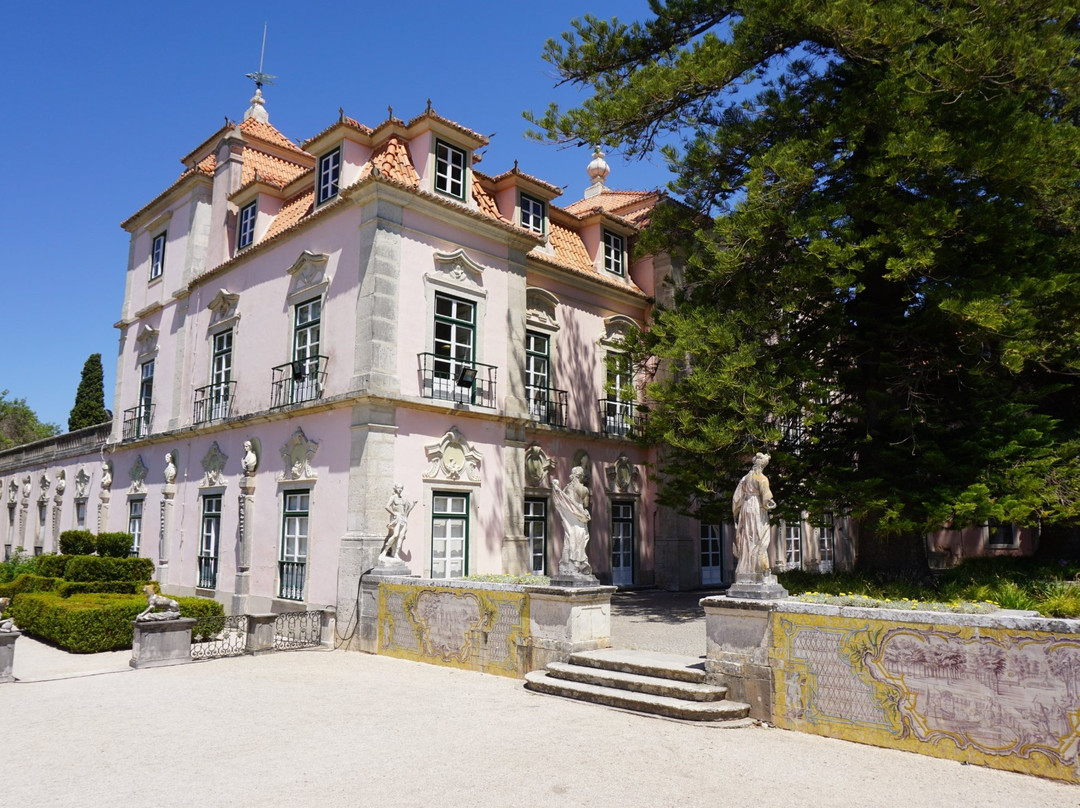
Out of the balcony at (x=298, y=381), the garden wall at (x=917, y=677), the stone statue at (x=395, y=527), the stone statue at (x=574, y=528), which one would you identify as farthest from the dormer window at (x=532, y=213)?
the garden wall at (x=917, y=677)

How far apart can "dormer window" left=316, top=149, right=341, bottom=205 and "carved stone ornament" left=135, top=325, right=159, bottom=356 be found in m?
8.18

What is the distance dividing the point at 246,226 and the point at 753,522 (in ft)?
45.6

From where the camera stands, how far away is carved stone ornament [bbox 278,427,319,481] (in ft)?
43.8

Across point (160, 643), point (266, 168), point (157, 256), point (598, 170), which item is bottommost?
point (160, 643)

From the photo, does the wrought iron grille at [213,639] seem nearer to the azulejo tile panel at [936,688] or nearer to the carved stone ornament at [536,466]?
the carved stone ornament at [536,466]

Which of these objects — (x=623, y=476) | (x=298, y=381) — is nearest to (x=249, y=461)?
(x=298, y=381)

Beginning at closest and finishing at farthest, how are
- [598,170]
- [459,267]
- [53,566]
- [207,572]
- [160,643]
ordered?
1. [160,643]
2. [459,267]
3. [207,572]
4. [53,566]
5. [598,170]

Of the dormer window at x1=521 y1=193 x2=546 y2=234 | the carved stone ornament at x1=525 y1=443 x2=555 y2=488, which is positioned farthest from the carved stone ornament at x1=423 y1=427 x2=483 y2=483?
the dormer window at x1=521 y1=193 x2=546 y2=234

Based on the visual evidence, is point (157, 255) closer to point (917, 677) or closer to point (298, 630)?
point (298, 630)

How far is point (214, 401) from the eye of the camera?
16.6 meters

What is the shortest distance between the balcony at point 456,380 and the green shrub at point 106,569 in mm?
7788

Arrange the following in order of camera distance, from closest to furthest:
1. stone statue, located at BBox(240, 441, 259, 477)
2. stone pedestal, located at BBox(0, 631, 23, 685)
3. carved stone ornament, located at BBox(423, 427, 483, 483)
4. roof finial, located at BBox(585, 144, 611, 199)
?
stone pedestal, located at BBox(0, 631, 23, 685)
carved stone ornament, located at BBox(423, 427, 483, 483)
stone statue, located at BBox(240, 441, 259, 477)
roof finial, located at BBox(585, 144, 611, 199)

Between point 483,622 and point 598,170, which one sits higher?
point 598,170

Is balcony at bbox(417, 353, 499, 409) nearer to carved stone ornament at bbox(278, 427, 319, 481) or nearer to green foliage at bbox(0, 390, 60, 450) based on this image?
carved stone ornament at bbox(278, 427, 319, 481)
